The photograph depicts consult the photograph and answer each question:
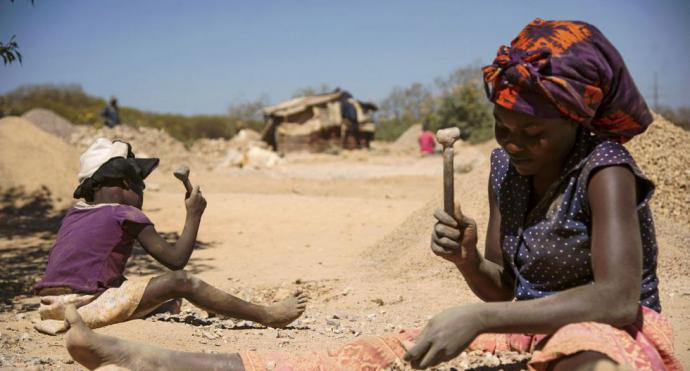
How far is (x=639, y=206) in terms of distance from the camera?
211 cm

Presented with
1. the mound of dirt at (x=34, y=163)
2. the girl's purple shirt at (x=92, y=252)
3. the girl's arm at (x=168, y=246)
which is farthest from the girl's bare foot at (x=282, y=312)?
the mound of dirt at (x=34, y=163)

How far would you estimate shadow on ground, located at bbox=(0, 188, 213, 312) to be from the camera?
19.1 ft

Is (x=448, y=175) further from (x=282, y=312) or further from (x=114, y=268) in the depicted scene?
(x=114, y=268)

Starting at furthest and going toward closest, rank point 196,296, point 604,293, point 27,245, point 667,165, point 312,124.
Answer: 1. point 312,124
2. point 27,245
3. point 667,165
4. point 196,296
5. point 604,293

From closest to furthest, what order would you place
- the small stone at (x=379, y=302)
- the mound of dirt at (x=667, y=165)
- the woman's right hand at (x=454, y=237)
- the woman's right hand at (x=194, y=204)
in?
the woman's right hand at (x=454, y=237) → the woman's right hand at (x=194, y=204) → the small stone at (x=379, y=302) → the mound of dirt at (x=667, y=165)

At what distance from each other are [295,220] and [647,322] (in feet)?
24.2

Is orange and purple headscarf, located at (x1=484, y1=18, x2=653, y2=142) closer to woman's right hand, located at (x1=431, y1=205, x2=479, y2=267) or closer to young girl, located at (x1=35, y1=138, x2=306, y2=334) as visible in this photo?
woman's right hand, located at (x1=431, y1=205, x2=479, y2=267)

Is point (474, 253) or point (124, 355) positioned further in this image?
point (474, 253)

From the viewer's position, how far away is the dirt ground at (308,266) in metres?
3.52

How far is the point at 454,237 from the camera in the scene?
7.85 feet

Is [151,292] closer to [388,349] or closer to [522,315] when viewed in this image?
[388,349]

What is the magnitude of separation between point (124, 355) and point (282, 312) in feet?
4.51

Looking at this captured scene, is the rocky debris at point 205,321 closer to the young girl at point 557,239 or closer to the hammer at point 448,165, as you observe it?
the young girl at point 557,239

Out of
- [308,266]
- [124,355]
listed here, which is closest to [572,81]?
[124,355]
